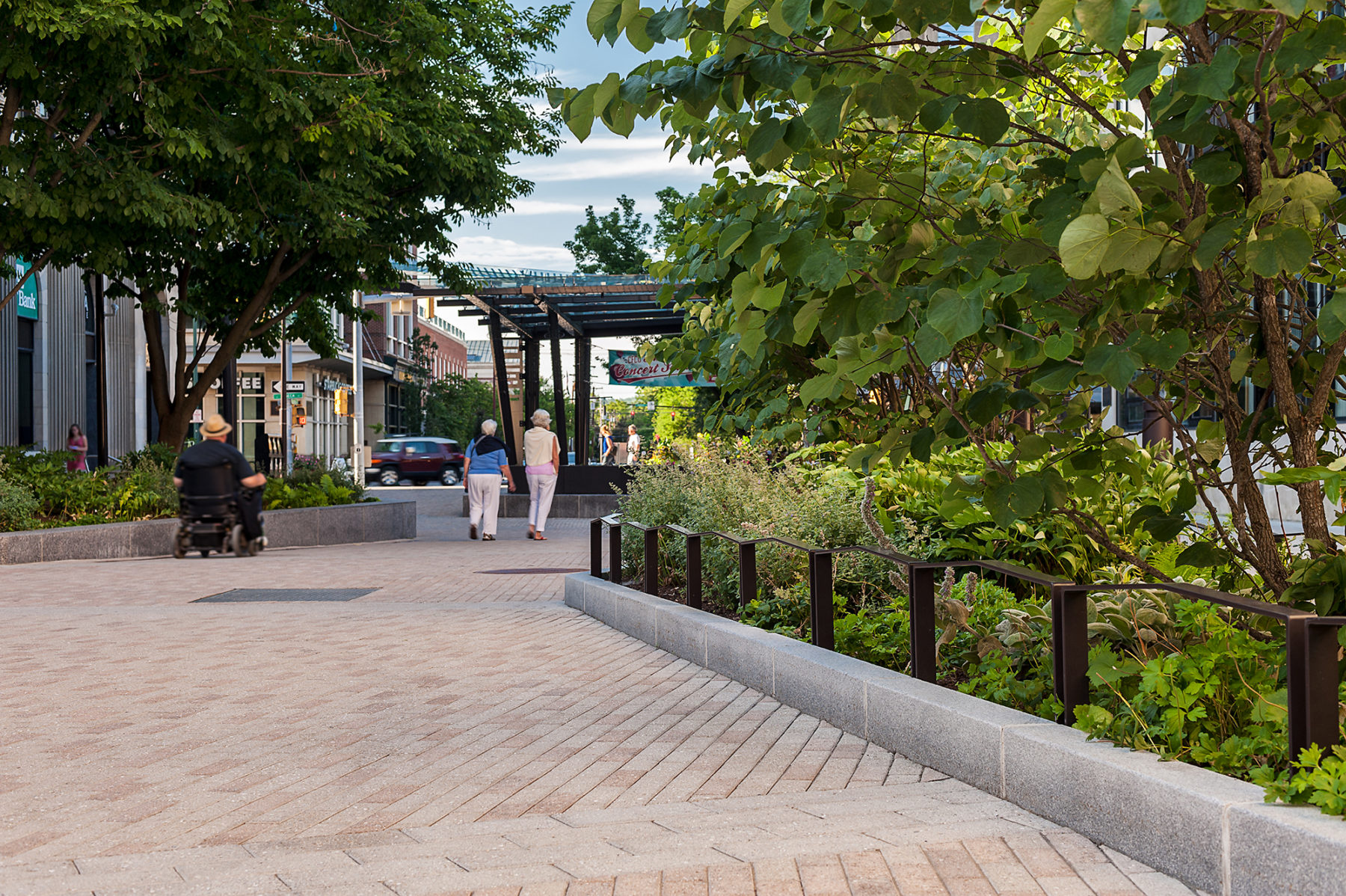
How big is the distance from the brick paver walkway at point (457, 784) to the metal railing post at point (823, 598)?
41cm

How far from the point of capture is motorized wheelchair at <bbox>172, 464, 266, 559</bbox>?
12.9m

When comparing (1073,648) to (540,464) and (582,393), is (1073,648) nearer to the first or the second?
(540,464)

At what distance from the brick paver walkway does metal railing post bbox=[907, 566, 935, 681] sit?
0.43 m

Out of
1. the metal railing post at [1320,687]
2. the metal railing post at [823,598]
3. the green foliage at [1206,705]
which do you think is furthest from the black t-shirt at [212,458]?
the metal railing post at [1320,687]

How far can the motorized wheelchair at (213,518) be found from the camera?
508 inches

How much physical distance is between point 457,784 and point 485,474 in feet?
50.1

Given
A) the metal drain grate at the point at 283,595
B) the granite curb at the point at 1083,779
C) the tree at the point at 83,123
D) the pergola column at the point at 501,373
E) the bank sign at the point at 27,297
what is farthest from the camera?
the pergola column at the point at 501,373

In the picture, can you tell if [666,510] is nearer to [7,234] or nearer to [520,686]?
[520,686]

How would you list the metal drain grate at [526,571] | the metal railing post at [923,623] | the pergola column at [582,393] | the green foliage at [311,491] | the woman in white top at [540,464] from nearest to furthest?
1. the metal railing post at [923,623]
2. the metal drain grate at [526,571]
3. the woman in white top at [540,464]
4. the green foliage at [311,491]
5. the pergola column at [582,393]

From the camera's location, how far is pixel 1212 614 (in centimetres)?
454

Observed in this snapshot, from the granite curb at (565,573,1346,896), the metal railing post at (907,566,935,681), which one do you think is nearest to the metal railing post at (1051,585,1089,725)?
the granite curb at (565,573,1346,896)

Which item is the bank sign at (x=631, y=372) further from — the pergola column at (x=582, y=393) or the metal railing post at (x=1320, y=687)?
the metal railing post at (x=1320, y=687)

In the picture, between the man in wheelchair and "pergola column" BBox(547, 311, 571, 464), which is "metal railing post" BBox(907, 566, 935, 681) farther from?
"pergola column" BBox(547, 311, 571, 464)

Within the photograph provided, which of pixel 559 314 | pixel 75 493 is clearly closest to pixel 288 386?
pixel 559 314
